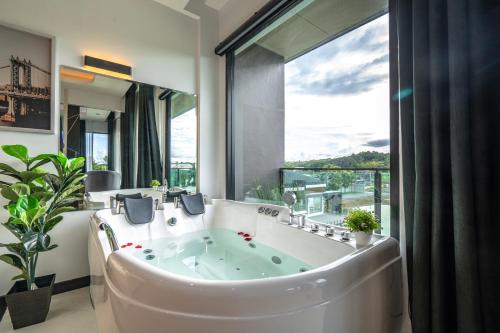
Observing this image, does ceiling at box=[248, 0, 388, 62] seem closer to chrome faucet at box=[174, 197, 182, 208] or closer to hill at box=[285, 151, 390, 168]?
hill at box=[285, 151, 390, 168]

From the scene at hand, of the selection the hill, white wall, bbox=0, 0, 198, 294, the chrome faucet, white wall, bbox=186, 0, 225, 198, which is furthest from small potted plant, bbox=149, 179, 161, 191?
the hill

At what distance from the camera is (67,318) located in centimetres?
172

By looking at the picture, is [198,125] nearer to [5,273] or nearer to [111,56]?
[111,56]

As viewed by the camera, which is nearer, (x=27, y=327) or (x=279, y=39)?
(x=27, y=327)

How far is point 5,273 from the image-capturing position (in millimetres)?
1855

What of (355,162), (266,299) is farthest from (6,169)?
(355,162)

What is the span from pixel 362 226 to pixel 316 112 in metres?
1.73

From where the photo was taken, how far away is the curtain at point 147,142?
2572 millimetres

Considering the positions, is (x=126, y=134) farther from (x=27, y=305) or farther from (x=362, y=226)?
(x=362, y=226)

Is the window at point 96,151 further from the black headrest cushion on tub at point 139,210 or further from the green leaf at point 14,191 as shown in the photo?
the green leaf at point 14,191

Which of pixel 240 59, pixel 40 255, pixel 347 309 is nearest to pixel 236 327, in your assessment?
pixel 347 309

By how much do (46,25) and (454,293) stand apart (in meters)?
3.36

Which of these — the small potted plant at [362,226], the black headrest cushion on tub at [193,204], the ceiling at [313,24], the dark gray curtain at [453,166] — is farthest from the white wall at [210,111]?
the dark gray curtain at [453,166]

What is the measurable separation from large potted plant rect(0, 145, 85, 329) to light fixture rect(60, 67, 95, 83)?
836mm
